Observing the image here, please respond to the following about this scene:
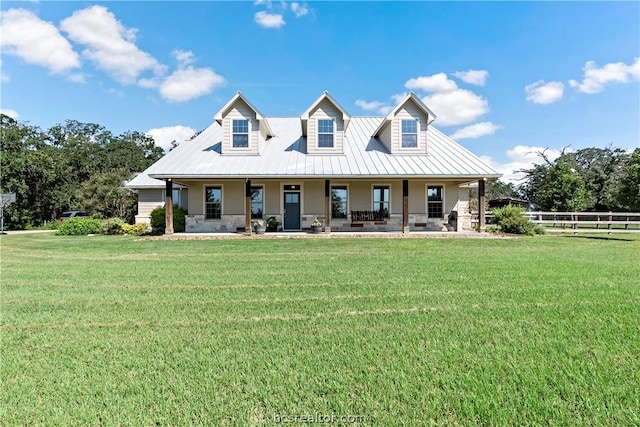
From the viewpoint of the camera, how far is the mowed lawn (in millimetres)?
2449

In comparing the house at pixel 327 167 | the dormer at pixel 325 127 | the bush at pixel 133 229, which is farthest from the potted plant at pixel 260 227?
the bush at pixel 133 229

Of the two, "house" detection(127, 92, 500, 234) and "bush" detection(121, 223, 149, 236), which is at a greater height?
"house" detection(127, 92, 500, 234)

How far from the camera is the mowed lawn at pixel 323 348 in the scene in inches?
96.4

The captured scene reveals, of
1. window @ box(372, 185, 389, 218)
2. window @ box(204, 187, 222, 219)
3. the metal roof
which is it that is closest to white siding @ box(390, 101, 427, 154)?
the metal roof

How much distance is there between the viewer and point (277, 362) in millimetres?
3125

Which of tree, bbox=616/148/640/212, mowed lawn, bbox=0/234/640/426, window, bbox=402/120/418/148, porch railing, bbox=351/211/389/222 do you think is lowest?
mowed lawn, bbox=0/234/640/426

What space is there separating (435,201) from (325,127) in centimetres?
727

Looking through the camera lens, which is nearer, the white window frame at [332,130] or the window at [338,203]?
the white window frame at [332,130]

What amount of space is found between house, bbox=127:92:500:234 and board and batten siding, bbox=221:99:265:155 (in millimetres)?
50

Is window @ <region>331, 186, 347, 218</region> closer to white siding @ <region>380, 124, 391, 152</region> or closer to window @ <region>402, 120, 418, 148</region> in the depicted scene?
white siding @ <region>380, 124, 391, 152</region>

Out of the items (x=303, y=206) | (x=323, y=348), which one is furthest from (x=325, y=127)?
(x=323, y=348)

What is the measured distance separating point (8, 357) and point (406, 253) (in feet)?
29.2

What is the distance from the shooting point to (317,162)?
15914 mm

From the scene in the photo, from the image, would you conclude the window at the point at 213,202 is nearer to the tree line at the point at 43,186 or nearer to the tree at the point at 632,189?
the tree line at the point at 43,186
